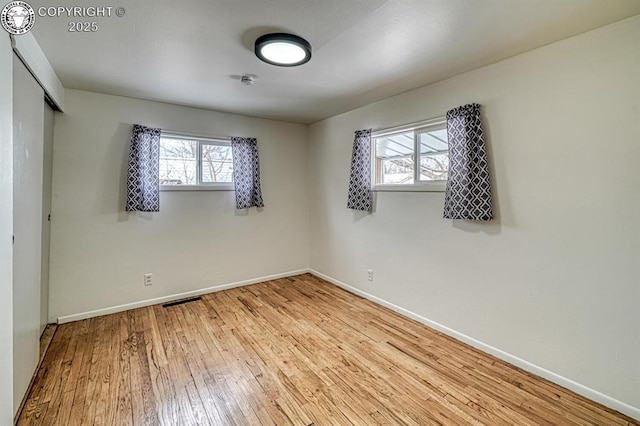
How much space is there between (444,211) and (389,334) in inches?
50.3

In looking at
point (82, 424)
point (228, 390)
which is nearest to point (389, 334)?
point (228, 390)

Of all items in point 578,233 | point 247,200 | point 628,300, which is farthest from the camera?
point 247,200

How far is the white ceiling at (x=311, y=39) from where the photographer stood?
1662 millimetres

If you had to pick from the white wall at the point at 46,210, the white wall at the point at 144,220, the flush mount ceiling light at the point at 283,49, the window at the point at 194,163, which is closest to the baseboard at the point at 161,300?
the white wall at the point at 144,220

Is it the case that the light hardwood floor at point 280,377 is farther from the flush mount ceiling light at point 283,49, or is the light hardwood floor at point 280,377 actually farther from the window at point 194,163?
the flush mount ceiling light at point 283,49

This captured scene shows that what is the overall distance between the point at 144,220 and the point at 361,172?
8.71 feet

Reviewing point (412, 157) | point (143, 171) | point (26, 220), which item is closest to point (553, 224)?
point (412, 157)

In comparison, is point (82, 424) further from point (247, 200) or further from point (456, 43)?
point (456, 43)

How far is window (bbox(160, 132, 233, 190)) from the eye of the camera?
3.55 metres

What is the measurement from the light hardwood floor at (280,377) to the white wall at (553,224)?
0.27 m

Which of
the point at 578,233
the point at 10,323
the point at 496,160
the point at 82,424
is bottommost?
the point at 82,424

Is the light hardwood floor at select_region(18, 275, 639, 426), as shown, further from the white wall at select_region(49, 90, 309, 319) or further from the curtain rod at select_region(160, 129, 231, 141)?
the curtain rod at select_region(160, 129, 231, 141)

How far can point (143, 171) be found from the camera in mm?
3256

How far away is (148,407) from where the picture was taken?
1824mm
